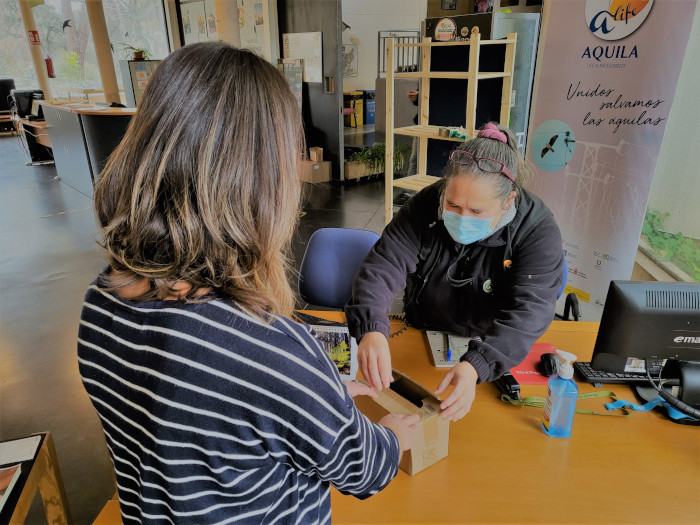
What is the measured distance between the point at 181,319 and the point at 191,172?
0.62ft

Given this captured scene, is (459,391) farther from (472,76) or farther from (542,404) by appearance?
(472,76)

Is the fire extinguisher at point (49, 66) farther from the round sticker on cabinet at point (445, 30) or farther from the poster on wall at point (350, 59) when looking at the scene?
the round sticker on cabinet at point (445, 30)

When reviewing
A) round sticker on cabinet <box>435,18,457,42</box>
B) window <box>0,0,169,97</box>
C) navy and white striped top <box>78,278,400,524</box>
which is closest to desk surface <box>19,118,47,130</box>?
window <box>0,0,169,97</box>

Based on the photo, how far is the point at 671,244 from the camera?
270cm

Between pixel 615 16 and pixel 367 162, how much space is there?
4.60 metres

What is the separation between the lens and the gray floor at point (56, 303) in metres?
2.25

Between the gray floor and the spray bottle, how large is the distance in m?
1.07

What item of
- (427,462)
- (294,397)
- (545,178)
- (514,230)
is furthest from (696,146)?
(294,397)

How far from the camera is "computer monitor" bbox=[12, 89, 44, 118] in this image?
8.51 meters

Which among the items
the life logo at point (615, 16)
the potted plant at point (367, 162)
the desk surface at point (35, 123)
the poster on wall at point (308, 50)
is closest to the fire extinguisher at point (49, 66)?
the desk surface at point (35, 123)

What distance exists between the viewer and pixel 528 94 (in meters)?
3.61

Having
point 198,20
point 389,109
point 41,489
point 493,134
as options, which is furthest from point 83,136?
point 493,134

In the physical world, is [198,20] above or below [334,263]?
above

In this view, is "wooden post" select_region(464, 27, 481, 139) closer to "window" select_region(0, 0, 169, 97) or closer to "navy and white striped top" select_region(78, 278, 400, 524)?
"navy and white striped top" select_region(78, 278, 400, 524)
